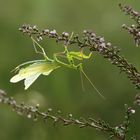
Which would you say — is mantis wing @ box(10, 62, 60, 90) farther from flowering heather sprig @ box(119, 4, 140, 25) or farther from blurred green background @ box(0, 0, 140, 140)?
blurred green background @ box(0, 0, 140, 140)

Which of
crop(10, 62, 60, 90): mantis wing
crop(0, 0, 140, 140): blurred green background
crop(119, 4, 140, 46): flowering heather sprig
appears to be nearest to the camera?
crop(119, 4, 140, 46): flowering heather sprig

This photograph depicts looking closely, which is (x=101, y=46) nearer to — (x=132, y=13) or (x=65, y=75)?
(x=132, y=13)

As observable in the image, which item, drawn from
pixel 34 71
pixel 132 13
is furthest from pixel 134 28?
pixel 34 71

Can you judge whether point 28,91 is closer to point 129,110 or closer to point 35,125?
point 35,125

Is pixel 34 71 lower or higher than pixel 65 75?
lower

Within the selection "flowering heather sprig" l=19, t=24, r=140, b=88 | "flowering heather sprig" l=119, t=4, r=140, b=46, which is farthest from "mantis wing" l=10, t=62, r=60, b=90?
"flowering heather sprig" l=119, t=4, r=140, b=46

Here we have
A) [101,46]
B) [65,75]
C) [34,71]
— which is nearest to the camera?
[101,46]

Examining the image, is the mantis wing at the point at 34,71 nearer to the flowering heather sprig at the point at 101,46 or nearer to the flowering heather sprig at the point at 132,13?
the flowering heather sprig at the point at 101,46

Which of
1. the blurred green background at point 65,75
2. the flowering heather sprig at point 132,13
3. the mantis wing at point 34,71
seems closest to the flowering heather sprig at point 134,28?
the flowering heather sprig at point 132,13
